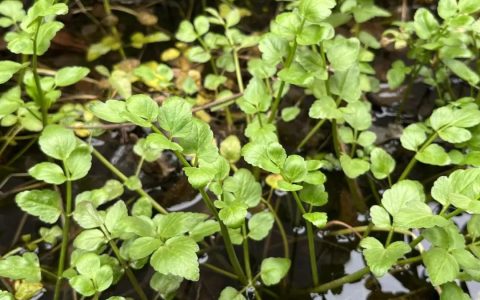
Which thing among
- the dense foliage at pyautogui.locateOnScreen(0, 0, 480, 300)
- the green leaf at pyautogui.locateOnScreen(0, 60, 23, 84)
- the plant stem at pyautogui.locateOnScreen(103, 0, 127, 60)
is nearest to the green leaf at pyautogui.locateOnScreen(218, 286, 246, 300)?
the dense foliage at pyautogui.locateOnScreen(0, 0, 480, 300)

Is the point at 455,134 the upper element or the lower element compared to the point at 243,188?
upper

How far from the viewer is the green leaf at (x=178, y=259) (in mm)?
855

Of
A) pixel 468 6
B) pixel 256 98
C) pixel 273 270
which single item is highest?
pixel 468 6

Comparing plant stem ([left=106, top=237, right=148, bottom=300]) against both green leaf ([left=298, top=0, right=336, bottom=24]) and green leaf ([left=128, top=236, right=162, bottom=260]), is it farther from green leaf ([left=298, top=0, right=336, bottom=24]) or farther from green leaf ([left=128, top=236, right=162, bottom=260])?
green leaf ([left=298, top=0, right=336, bottom=24])

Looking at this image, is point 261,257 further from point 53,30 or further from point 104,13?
point 104,13

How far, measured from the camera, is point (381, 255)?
3.08 ft

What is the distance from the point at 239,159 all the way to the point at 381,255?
1.78ft

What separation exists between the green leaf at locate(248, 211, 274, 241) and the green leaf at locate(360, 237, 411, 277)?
219mm

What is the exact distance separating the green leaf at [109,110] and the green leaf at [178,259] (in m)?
Answer: 0.23

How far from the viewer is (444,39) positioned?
4.31 feet

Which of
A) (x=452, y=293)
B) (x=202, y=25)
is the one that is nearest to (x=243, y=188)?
(x=452, y=293)

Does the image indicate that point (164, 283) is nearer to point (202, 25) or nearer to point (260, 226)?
point (260, 226)

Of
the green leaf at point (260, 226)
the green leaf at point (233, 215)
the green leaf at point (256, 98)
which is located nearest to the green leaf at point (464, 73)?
the green leaf at point (256, 98)

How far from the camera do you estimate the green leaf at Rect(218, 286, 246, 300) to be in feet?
3.44
